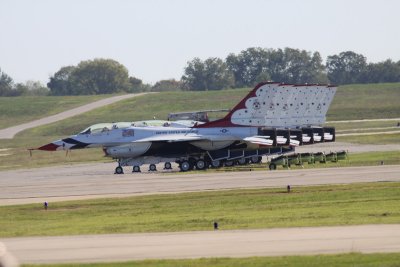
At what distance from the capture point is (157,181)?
162 ft

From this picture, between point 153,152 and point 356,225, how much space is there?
33.1 m

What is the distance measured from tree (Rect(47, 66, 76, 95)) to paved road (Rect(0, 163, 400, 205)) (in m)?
131

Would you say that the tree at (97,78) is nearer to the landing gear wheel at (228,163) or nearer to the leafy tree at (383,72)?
the leafy tree at (383,72)

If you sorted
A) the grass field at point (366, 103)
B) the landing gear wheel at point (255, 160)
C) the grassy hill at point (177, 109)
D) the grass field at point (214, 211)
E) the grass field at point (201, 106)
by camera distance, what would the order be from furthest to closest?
the grass field at point (366, 103), the grass field at point (201, 106), the grassy hill at point (177, 109), the landing gear wheel at point (255, 160), the grass field at point (214, 211)

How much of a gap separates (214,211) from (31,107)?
99.9m

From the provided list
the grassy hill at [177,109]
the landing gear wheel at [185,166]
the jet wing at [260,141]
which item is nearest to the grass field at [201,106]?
the grassy hill at [177,109]

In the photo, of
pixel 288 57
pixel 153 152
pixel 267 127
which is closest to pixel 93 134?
pixel 153 152

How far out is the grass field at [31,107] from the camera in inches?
4867

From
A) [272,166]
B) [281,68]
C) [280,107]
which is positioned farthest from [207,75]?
[272,166]

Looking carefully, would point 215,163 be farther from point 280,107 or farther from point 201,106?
point 201,106

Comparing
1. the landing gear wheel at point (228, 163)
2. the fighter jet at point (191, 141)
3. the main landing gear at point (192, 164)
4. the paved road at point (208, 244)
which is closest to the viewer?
the paved road at point (208, 244)

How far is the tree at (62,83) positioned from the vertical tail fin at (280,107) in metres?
117

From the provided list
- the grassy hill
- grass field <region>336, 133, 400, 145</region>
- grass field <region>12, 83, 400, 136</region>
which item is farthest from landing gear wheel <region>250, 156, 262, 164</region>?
grass field <region>12, 83, 400, 136</region>

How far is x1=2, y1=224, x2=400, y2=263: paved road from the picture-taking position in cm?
2416
